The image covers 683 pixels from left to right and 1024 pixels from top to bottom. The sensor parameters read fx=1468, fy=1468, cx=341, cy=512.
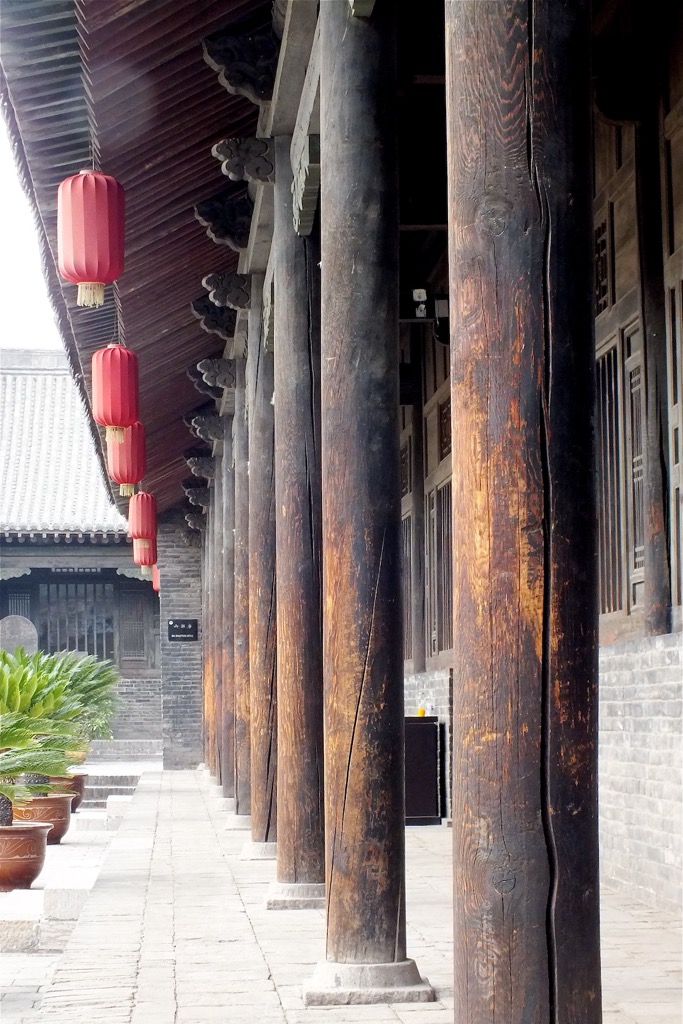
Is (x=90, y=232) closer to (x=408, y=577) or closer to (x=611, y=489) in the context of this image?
(x=611, y=489)

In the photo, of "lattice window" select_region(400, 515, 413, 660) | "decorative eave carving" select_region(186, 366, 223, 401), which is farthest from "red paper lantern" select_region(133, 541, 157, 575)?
"lattice window" select_region(400, 515, 413, 660)

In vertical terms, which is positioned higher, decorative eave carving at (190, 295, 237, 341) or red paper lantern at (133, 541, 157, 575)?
decorative eave carving at (190, 295, 237, 341)

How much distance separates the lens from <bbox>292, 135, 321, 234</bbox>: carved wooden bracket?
682 cm

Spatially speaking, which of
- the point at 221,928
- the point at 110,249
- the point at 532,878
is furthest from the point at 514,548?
the point at 110,249

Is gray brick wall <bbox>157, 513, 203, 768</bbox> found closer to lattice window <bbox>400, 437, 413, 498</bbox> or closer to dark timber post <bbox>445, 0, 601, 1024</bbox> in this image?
lattice window <bbox>400, 437, 413, 498</bbox>

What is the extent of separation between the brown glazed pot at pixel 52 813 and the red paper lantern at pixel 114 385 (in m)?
4.10

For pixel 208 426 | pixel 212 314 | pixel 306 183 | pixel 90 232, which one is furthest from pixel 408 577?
pixel 306 183

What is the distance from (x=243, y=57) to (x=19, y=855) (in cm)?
572

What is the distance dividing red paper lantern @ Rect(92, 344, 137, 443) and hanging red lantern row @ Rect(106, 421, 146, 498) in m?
2.12

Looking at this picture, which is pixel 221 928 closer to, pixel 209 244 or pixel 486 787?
pixel 486 787

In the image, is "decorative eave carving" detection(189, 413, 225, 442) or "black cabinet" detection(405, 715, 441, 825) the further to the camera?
"decorative eave carving" detection(189, 413, 225, 442)

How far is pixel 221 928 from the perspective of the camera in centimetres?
651

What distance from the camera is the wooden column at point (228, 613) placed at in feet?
48.0

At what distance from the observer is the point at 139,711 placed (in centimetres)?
2883
